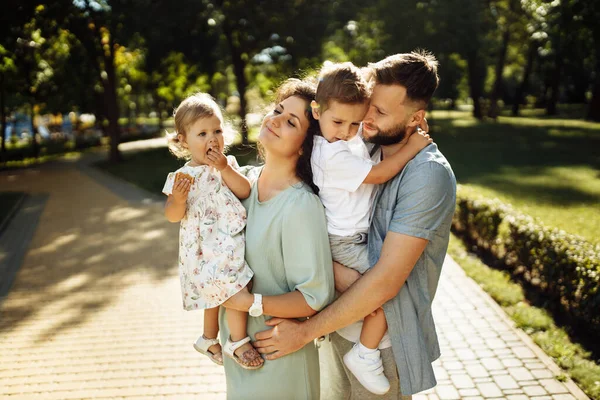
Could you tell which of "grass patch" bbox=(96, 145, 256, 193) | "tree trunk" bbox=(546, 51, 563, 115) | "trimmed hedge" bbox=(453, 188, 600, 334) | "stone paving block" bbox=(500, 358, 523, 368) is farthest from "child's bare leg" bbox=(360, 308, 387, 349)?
"tree trunk" bbox=(546, 51, 563, 115)

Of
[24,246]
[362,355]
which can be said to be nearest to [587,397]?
[362,355]

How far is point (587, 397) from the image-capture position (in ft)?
14.1

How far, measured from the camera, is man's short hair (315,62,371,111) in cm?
203

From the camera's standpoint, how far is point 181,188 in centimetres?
234

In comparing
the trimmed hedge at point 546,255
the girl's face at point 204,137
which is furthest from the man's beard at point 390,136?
the trimmed hedge at point 546,255

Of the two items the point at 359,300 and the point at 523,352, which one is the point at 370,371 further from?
the point at 523,352

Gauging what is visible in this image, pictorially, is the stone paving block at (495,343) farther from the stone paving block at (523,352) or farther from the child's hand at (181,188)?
the child's hand at (181,188)

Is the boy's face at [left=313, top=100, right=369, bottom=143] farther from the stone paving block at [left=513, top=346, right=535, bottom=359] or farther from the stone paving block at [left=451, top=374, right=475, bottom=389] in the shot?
the stone paving block at [left=513, top=346, right=535, bottom=359]

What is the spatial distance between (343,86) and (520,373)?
12.8 feet

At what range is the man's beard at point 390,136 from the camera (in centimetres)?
208

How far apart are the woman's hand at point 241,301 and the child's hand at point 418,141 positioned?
0.89 m

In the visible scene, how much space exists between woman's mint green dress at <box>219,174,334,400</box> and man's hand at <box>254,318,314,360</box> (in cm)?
7

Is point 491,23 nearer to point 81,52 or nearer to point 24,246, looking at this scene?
point 81,52

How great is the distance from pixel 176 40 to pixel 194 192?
23.1 m
